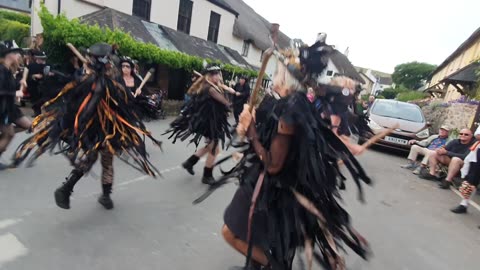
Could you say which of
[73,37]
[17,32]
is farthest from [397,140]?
[17,32]

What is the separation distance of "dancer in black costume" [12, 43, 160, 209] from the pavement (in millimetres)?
273

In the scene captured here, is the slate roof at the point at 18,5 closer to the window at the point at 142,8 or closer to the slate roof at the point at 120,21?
the window at the point at 142,8

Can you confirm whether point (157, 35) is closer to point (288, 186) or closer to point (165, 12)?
point (165, 12)

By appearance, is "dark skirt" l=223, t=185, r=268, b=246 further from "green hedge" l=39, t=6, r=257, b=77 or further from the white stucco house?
the white stucco house

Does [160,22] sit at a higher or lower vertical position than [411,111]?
higher

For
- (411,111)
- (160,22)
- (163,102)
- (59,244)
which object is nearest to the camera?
(59,244)

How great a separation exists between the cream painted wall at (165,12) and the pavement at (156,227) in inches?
489

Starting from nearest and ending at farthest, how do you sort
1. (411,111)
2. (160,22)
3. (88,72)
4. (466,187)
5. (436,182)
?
(88,72) < (466,187) < (436,182) < (411,111) < (160,22)

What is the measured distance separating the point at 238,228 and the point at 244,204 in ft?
0.57

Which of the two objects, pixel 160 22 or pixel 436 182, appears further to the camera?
pixel 160 22

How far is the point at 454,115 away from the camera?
1162cm

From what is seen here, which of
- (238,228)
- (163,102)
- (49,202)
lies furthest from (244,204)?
(163,102)

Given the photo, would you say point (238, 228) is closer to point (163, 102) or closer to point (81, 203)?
point (81, 203)

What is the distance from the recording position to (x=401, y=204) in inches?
219
